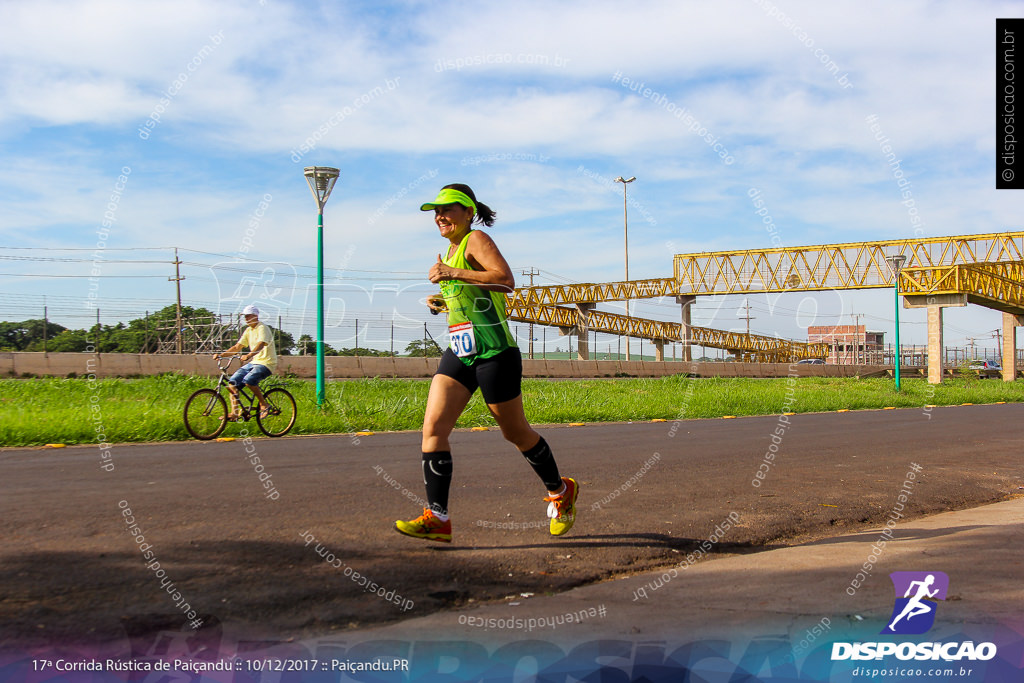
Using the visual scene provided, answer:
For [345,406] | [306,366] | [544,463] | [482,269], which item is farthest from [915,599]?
[306,366]

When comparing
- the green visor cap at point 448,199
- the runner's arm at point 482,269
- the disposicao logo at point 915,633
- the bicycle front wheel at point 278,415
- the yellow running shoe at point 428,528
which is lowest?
the disposicao logo at point 915,633

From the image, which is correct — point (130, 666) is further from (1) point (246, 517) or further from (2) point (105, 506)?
(2) point (105, 506)

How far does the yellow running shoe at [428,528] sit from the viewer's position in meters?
4.63

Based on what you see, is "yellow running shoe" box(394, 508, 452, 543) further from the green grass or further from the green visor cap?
the green grass

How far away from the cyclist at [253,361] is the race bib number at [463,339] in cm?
754

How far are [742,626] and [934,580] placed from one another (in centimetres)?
124

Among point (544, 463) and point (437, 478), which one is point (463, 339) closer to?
point (437, 478)

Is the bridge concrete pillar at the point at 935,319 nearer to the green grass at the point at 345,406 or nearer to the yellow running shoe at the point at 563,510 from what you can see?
the green grass at the point at 345,406

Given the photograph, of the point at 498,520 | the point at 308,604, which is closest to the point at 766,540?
the point at 498,520

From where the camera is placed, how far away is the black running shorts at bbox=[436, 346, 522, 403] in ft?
15.3

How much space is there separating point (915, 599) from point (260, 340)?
390 inches

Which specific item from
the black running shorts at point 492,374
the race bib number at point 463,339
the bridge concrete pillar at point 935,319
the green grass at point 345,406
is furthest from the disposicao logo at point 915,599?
the bridge concrete pillar at point 935,319

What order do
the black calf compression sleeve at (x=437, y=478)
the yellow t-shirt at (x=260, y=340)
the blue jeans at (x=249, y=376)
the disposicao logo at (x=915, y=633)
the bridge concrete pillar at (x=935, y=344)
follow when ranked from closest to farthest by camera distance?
the disposicao logo at (x=915, y=633), the black calf compression sleeve at (x=437, y=478), the blue jeans at (x=249, y=376), the yellow t-shirt at (x=260, y=340), the bridge concrete pillar at (x=935, y=344)

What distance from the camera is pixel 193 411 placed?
37.2ft
